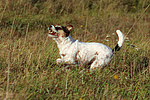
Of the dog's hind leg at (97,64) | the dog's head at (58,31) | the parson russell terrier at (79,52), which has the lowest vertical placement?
the dog's hind leg at (97,64)

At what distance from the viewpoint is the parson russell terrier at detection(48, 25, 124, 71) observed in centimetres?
286

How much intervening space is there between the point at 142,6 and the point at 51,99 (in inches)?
324

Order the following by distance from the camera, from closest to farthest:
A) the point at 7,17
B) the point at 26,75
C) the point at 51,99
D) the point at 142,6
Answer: the point at 51,99
the point at 26,75
the point at 7,17
the point at 142,6

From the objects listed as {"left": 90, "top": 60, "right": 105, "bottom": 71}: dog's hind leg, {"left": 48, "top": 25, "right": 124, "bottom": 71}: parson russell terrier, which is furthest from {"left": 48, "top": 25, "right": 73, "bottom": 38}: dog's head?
{"left": 90, "top": 60, "right": 105, "bottom": 71}: dog's hind leg

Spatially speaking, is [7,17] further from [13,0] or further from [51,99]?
[51,99]

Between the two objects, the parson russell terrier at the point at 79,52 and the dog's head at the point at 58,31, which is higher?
the dog's head at the point at 58,31

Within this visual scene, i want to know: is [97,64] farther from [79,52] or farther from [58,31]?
[58,31]

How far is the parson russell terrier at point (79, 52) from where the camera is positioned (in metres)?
2.86

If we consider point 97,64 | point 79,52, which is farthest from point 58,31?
point 97,64

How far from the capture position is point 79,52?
2.93 m

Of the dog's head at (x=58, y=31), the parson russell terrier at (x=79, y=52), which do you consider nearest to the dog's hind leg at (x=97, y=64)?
the parson russell terrier at (x=79, y=52)

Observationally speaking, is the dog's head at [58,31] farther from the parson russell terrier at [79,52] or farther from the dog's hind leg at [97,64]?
the dog's hind leg at [97,64]

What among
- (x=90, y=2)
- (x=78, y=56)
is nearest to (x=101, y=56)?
(x=78, y=56)

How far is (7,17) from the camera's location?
6.82m
